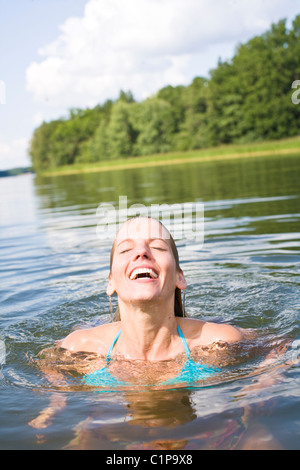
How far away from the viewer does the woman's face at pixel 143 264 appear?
3371mm

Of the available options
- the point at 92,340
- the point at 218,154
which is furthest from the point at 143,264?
the point at 218,154

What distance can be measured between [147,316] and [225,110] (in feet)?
215

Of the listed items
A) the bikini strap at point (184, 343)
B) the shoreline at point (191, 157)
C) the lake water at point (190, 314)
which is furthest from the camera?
the shoreline at point (191, 157)

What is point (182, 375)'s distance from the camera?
3617mm

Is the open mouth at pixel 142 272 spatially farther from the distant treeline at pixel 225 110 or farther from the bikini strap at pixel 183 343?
the distant treeline at pixel 225 110

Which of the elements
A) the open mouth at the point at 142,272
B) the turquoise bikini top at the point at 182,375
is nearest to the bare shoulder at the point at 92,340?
the turquoise bikini top at the point at 182,375

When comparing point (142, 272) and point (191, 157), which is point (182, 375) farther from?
point (191, 157)

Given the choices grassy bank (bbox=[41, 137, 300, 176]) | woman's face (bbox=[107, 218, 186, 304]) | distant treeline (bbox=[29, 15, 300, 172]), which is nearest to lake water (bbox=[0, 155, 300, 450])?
woman's face (bbox=[107, 218, 186, 304])

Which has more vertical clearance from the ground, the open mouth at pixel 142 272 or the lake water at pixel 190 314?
the open mouth at pixel 142 272

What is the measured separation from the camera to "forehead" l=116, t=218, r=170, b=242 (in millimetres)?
3594

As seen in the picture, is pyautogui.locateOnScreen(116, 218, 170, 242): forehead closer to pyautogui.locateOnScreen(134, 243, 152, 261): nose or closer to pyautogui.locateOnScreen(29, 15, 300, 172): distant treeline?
pyautogui.locateOnScreen(134, 243, 152, 261): nose

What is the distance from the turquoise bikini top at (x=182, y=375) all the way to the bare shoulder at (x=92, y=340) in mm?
171

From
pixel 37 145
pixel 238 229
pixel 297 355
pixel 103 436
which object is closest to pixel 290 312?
pixel 297 355

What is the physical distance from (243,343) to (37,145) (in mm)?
109616
